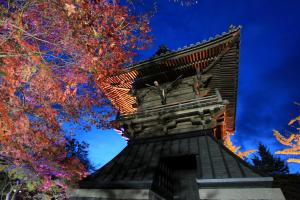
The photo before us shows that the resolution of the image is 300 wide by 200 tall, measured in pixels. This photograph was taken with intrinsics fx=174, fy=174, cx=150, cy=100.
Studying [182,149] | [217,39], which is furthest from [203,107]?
[217,39]

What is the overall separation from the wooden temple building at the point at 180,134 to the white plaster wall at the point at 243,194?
0.9 inches

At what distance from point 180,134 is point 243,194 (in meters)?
3.63

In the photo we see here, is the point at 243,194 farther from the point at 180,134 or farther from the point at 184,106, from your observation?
the point at 184,106

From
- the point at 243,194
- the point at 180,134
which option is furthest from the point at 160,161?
the point at 243,194

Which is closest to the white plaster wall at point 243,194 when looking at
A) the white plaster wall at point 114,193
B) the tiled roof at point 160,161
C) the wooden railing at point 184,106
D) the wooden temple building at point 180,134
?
the wooden temple building at point 180,134

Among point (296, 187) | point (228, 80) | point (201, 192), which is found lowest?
point (201, 192)

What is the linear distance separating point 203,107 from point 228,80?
287 cm

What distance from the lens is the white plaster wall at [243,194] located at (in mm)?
4418

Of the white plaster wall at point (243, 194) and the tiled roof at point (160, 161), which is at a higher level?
the tiled roof at point (160, 161)

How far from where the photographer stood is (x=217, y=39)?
8.07 m

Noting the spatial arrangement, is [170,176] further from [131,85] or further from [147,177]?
[131,85]

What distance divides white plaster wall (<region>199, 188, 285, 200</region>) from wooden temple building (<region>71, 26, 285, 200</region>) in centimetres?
2

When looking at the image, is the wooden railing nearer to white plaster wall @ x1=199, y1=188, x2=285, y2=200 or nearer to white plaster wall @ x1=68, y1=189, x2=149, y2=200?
white plaster wall @ x1=199, y1=188, x2=285, y2=200

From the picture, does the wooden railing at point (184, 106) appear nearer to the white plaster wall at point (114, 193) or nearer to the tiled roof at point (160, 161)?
the tiled roof at point (160, 161)
